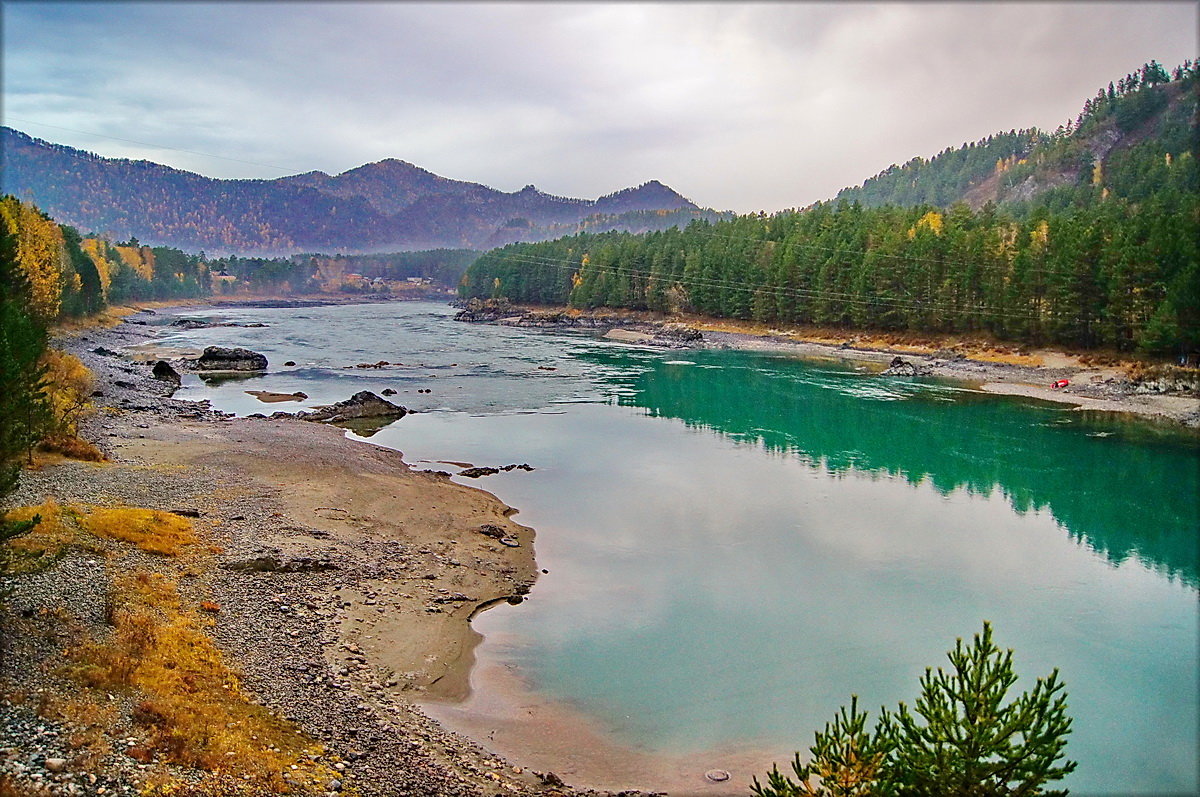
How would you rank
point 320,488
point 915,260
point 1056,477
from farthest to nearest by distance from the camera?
point 915,260, point 1056,477, point 320,488

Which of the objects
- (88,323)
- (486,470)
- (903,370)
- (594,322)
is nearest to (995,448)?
(486,470)

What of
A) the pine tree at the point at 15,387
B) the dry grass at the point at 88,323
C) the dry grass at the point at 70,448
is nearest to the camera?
the pine tree at the point at 15,387

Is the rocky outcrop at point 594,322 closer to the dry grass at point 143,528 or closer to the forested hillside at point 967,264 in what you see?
the forested hillside at point 967,264

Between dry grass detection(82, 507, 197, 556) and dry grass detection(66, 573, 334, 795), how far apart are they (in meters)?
3.26

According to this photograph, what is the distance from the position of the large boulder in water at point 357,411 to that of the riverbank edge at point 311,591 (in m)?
6.84

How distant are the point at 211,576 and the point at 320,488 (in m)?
8.36

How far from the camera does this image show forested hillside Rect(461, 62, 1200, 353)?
4850cm

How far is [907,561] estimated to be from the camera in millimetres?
20500

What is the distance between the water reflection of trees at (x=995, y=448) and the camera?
23.0 metres

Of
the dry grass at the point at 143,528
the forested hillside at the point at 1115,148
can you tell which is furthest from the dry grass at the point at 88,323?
the forested hillside at the point at 1115,148

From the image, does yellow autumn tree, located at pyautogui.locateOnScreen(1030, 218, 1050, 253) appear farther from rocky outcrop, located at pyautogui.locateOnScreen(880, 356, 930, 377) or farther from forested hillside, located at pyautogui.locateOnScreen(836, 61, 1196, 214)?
forested hillside, located at pyautogui.locateOnScreen(836, 61, 1196, 214)

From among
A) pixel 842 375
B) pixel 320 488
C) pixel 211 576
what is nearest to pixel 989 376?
pixel 842 375

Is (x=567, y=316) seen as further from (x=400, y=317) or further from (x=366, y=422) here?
(x=366, y=422)

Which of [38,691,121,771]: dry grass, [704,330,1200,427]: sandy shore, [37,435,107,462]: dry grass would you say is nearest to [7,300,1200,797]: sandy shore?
[38,691,121,771]: dry grass
